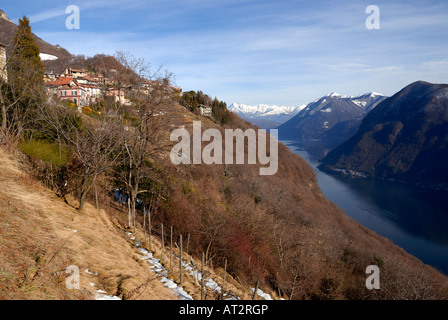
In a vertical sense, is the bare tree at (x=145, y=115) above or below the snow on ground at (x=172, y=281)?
above

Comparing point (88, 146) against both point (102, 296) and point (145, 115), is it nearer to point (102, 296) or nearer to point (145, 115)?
point (145, 115)

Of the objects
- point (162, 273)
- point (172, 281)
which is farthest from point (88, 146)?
point (172, 281)

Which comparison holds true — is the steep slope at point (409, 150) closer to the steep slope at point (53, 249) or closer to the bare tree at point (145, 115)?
the bare tree at point (145, 115)

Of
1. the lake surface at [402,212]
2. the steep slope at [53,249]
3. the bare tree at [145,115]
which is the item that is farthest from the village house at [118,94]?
the lake surface at [402,212]

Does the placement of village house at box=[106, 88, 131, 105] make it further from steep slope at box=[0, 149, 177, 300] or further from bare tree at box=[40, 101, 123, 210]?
steep slope at box=[0, 149, 177, 300]

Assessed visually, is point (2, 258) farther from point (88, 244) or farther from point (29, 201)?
point (29, 201)

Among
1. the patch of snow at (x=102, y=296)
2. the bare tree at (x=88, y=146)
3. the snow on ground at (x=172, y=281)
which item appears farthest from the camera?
the bare tree at (x=88, y=146)

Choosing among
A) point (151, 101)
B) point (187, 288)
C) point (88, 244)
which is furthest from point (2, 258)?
point (151, 101)
